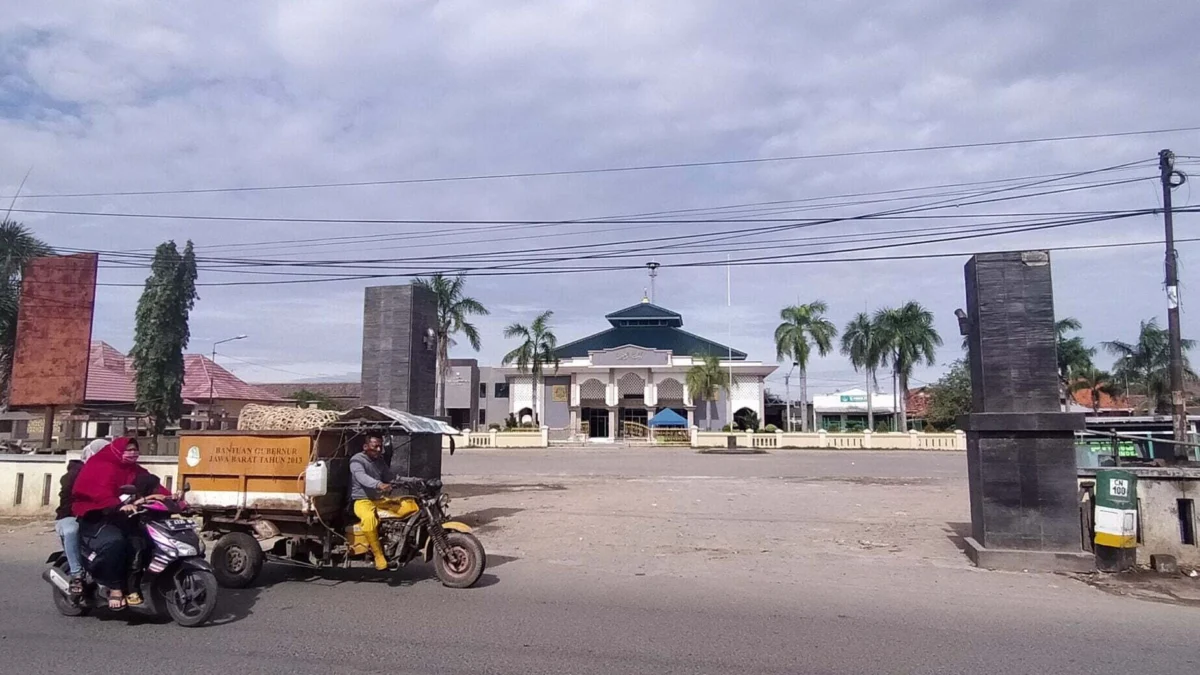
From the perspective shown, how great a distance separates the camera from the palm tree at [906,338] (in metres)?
49.8

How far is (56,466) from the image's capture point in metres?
14.2

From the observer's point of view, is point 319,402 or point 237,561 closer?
point 237,561

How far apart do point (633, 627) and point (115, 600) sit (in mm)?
4183

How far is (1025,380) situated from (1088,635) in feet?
12.8

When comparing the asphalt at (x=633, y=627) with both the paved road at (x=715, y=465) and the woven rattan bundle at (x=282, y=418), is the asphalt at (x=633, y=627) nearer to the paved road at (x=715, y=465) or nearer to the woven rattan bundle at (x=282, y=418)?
the woven rattan bundle at (x=282, y=418)

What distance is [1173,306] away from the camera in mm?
20359

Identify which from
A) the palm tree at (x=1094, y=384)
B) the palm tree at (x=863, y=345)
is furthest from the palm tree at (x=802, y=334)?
the palm tree at (x=1094, y=384)

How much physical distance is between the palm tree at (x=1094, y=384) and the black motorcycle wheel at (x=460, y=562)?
202ft

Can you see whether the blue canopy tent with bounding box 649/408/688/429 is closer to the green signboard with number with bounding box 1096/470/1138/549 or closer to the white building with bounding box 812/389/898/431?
the white building with bounding box 812/389/898/431

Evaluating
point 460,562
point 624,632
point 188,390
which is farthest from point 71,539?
point 188,390

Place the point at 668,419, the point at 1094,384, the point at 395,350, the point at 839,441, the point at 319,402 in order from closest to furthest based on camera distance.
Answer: the point at 395,350 < the point at 319,402 < the point at 839,441 < the point at 668,419 < the point at 1094,384

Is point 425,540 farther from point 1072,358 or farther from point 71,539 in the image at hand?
point 1072,358

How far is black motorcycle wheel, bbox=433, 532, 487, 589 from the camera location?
804 cm

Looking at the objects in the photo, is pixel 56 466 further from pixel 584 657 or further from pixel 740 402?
pixel 740 402
